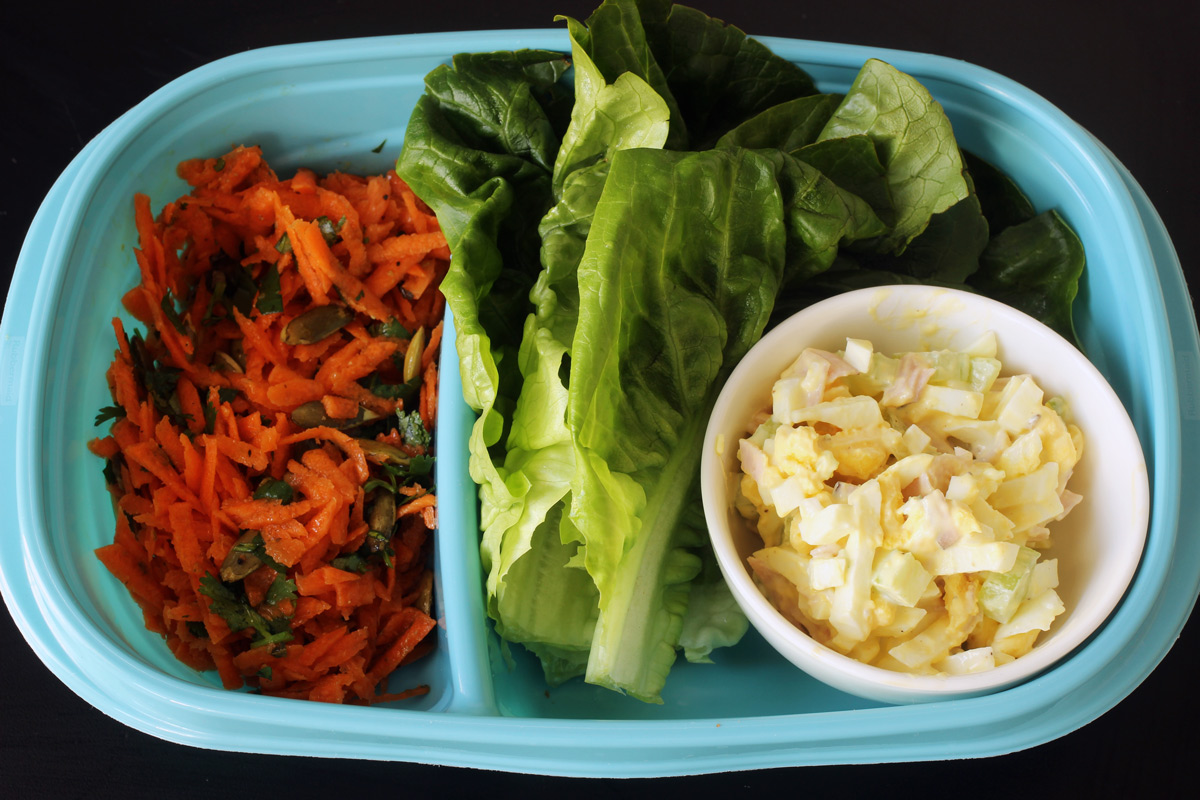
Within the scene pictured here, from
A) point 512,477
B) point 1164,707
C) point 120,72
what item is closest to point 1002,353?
point 512,477

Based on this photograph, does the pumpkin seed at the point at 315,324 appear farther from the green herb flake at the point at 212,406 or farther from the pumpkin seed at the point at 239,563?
the pumpkin seed at the point at 239,563

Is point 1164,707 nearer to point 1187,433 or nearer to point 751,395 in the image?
point 1187,433

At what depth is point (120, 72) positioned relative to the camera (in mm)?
2074

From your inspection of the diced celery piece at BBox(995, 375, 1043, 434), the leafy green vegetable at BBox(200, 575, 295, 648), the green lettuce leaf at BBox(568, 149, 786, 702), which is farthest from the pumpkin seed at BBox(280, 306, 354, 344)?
the diced celery piece at BBox(995, 375, 1043, 434)

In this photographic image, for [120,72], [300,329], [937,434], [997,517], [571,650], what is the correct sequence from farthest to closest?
[120,72] < [300,329] < [571,650] < [937,434] < [997,517]

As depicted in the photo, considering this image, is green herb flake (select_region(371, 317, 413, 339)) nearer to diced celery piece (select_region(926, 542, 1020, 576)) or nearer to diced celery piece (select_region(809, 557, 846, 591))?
diced celery piece (select_region(809, 557, 846, 591))

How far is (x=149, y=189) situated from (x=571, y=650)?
1.12 metres

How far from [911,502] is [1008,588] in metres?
0.17

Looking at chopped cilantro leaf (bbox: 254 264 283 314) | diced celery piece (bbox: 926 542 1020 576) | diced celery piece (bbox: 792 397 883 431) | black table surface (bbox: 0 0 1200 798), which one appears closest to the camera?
diced celery piece (bbox: 926 542 1020 576)

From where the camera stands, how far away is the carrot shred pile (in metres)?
1.41

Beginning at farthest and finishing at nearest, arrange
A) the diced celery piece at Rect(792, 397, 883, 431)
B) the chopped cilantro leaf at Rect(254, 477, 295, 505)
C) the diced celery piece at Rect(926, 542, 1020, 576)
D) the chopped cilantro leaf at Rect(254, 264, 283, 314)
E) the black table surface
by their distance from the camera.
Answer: the black table surface, the chopped cilantro leaf at Rect(254, 264, 283, 314), the chopped cilantro leaf at Rect(254, 477, 295, 505), the diced celery piece at Rect(792, 397, 883, 431), the diced celery piece at Rect(926, 542, 1020, 576)

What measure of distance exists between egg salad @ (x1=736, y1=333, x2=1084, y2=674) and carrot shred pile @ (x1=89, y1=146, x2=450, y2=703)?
61cm

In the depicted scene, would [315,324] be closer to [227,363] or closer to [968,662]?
[227,363]

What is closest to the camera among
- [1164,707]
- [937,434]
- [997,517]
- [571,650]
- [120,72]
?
[997,517]
